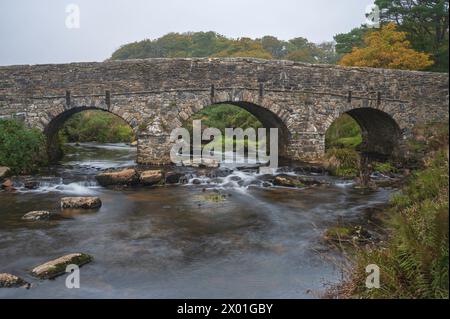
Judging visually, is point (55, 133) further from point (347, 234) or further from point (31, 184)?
point (347, 234)

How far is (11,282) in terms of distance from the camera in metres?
7.11

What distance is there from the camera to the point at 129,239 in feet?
32.5

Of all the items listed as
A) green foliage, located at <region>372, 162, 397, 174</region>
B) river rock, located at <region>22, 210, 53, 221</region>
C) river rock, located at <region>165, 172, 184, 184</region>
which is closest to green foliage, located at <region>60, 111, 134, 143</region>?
river rock, located at <region>165, 172, 184, 184</region>

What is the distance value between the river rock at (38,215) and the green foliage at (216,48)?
41.3 metres

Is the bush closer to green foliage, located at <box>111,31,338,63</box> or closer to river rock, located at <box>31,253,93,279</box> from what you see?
river rock, located at <box>31,253,93,279</box>

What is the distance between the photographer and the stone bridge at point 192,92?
18.7 meters

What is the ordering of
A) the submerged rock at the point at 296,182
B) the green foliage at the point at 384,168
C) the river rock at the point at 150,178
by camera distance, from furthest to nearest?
1. the green foliage at the point at 384,168
2. the submerged rock at the point at 296,182
3. the river rock at the point at 150,178

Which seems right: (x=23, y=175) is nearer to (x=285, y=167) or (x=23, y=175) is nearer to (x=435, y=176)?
(x=285, y=167)

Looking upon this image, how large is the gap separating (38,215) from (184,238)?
434cm

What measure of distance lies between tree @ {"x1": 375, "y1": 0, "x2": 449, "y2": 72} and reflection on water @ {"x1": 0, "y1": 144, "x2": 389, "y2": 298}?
57.2 ft

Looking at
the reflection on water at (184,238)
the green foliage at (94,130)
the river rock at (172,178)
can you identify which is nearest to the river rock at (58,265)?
the reflection on water at (184,238)

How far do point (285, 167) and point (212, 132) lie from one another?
588 inches

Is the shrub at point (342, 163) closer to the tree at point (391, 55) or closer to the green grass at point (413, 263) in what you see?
the tree at point (391, 55)

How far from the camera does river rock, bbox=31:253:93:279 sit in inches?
296
